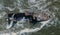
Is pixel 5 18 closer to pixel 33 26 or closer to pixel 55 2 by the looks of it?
pixel 33 26

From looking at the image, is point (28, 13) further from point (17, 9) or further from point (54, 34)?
point (54, 34)

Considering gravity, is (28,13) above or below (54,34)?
above

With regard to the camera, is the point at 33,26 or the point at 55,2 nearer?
the point at 33,26

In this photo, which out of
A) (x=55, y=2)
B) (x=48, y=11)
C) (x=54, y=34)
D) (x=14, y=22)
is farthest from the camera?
(x=55, y=2)

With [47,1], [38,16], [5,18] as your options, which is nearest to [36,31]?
[38,16]

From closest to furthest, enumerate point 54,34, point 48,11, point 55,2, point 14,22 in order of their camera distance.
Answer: point 54,34
point 14,22
point 48,11
point 55,2

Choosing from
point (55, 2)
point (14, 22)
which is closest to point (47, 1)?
point (55, 2)
